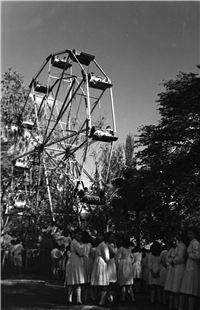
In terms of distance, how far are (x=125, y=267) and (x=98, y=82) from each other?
988cm

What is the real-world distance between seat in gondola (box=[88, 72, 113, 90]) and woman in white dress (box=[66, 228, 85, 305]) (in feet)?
31.4

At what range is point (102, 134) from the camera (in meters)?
13.8

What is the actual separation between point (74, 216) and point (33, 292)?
8.58m

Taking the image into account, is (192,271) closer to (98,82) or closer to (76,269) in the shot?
(76,269)

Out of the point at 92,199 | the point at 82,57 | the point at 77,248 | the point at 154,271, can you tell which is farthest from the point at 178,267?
the point at 82,57

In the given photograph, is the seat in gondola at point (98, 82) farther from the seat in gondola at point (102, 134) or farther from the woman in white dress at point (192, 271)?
the woman in white dress at point (192, 271)

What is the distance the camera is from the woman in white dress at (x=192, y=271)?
6777 millimetres

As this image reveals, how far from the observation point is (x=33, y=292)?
7664 millimetres

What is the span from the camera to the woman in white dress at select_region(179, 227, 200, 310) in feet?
22.2

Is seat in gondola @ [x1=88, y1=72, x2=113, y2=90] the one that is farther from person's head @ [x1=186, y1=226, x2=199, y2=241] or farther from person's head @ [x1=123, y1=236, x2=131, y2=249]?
person's head @ [x1=186, y1=226, x2=199, y2=241]

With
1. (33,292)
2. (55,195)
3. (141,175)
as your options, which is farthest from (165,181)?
(33,292)

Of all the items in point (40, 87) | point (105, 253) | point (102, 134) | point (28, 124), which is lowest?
point (105, 253)

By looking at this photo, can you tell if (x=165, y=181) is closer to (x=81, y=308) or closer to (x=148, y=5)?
(x=148, y=5)

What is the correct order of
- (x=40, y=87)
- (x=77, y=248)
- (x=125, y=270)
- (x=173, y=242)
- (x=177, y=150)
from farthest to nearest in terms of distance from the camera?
(x=40, y=87) → (x=177, y=150) → (x=125, y=270) → (x=173, y=242) → (x=77, y=248)
